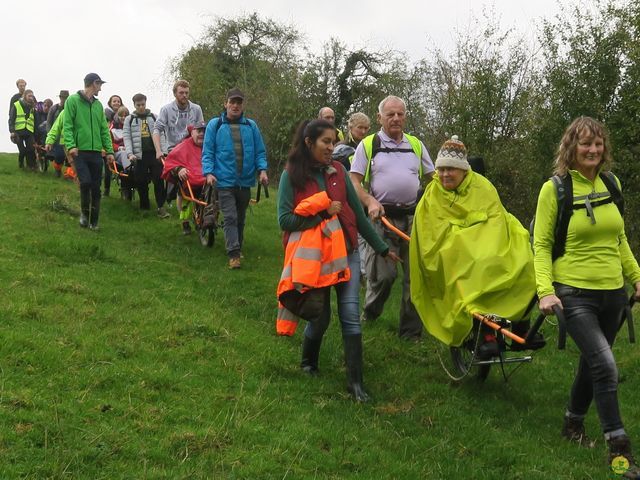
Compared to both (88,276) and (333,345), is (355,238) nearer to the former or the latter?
(333,345)

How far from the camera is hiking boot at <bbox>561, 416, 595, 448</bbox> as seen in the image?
211 inches

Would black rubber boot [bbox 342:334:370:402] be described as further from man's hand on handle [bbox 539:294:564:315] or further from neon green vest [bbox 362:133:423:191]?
neon green vest [bbox 362:133:423:191]

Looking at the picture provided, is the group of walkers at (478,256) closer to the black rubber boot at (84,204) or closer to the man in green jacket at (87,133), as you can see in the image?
the man in green jacket at (87,133)

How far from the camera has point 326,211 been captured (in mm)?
5746

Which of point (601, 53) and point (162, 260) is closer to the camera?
point (162, 260)

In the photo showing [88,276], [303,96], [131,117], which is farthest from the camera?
[303,96]

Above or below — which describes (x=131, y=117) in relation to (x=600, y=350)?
above

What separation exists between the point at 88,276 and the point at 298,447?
4.79 metres

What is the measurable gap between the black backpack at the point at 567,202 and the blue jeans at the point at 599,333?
0.29 metres

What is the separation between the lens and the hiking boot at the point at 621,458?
4.44m

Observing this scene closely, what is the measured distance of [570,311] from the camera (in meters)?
4.81

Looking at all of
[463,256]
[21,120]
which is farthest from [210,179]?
[21,120]

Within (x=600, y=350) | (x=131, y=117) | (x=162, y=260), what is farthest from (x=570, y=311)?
(x=131, y=117)

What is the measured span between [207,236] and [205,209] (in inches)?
33.5
